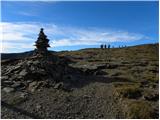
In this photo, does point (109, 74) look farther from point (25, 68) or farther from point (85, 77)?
point (25, 68)

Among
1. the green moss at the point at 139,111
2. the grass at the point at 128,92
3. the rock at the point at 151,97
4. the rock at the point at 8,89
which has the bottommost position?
the green moss at the point at 139,111

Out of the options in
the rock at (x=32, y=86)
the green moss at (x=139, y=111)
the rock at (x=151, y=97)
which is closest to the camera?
Result: the green moss at (x=139, y=111)

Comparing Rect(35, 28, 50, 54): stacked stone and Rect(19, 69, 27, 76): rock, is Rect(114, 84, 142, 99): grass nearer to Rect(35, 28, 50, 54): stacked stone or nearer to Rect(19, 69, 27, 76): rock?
Rect(19, 69, 27, 76): rock

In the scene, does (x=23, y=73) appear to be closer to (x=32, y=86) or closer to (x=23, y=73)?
(x=23, y=73)

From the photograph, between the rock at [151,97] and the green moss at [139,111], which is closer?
the green moss at [139,111]

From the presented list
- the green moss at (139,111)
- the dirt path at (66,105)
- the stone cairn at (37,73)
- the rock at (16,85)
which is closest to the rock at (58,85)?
the stone cairn at (37,73)

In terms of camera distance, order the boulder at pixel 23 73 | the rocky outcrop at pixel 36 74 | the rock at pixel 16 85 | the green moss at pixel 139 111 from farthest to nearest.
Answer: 1. the boulder at pixel 23 73
2. the rocky outcrop at pixel 36 74
3. the rock at pixel 16 85
4. the green moss at pixel 139 111

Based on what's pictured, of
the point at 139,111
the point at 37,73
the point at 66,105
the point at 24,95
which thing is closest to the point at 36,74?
the point at 37,73

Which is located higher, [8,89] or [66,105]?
[8,89]

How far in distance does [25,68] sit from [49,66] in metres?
2.75

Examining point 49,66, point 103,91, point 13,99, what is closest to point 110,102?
point 103,91

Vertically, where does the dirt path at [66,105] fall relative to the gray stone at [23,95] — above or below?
below

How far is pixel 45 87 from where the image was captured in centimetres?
2738

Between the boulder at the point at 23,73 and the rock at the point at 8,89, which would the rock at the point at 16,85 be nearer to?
the rock at the point at 8,89
